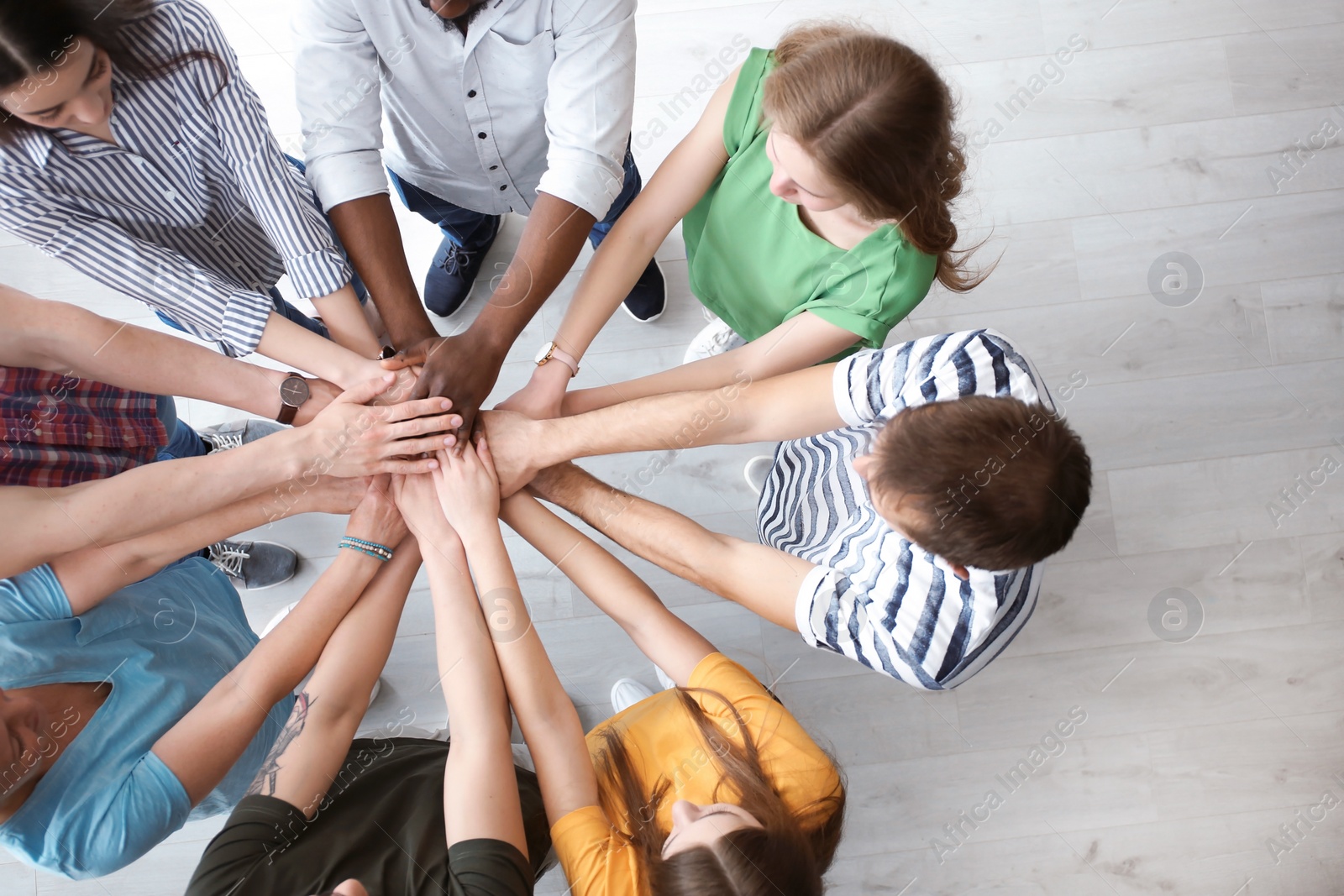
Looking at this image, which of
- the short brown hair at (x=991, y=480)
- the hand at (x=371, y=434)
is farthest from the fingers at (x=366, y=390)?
the short brown hair at (x=991, y=480)

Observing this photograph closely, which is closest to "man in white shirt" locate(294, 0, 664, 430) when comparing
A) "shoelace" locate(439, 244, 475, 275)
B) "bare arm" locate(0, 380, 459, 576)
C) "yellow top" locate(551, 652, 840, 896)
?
"bare arm" locate(0, 380, 459, 576)

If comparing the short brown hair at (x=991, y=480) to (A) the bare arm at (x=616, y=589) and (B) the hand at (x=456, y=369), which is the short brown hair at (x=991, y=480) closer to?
(A) the bare arm at (x=616, y=589)

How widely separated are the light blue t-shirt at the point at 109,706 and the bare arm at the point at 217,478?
10cm

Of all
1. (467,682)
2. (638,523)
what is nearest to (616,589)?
(638,523)

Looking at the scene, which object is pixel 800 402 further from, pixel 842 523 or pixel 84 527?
pixel 84 527

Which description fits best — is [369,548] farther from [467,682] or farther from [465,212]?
[465,212]

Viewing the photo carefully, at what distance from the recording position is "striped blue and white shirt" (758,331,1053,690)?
1.21m

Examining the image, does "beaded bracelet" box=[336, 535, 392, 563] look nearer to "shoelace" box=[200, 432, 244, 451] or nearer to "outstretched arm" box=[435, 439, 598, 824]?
"outstretched arm" box=[435, 439, 598, 824]

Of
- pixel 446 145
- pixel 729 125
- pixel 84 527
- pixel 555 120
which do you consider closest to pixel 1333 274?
pixel 729 125

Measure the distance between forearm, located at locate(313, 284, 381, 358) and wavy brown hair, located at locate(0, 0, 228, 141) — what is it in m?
0.46

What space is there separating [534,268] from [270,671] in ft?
2.81

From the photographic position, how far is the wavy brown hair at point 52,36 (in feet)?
3.37

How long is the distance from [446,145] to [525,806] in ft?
4.28

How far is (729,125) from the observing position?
1.41 metres
